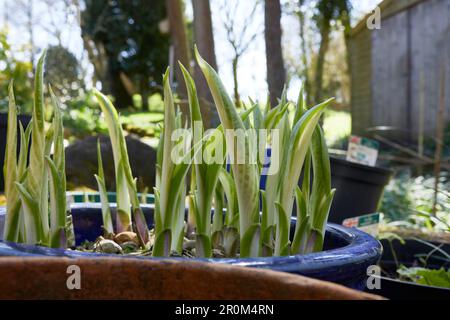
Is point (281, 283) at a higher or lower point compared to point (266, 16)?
lower

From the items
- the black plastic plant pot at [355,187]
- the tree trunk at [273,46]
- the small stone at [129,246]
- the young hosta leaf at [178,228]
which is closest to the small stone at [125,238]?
the small stone at [129,246]

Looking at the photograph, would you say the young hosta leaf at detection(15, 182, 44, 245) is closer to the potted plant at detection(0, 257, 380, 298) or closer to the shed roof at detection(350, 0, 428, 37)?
the potted plant at detection(0, 257, 380, 298)

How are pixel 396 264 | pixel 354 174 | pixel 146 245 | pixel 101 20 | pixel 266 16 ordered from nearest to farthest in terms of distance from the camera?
1. pixel 146 245
2. pixel 396 264
3. pixel 354 174
4. pixel 266 16
5. pixel 101 20

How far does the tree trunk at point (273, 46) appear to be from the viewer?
312 centimetres

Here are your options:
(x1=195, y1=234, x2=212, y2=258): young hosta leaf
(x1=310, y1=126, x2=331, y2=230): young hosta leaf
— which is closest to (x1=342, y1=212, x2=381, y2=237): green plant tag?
(x1=310, y1=126, x2=331, y2=230): young hosta leaf

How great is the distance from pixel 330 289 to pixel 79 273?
8.6 inches

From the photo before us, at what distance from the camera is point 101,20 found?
12195 millimetres

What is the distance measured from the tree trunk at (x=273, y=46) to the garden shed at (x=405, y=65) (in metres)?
4.02

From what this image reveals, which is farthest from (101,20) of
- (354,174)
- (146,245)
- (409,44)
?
(146,245)

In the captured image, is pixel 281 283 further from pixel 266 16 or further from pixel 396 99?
pixel 396 99

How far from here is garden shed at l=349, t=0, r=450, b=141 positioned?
284 inches

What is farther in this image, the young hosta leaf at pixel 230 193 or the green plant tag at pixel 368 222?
the green plant tag at pixel 368 222

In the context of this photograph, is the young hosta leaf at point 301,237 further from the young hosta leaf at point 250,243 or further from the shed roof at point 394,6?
the shed roof at point 394,6

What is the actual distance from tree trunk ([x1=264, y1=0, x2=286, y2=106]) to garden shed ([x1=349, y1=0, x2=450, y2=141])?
13.2 ft
